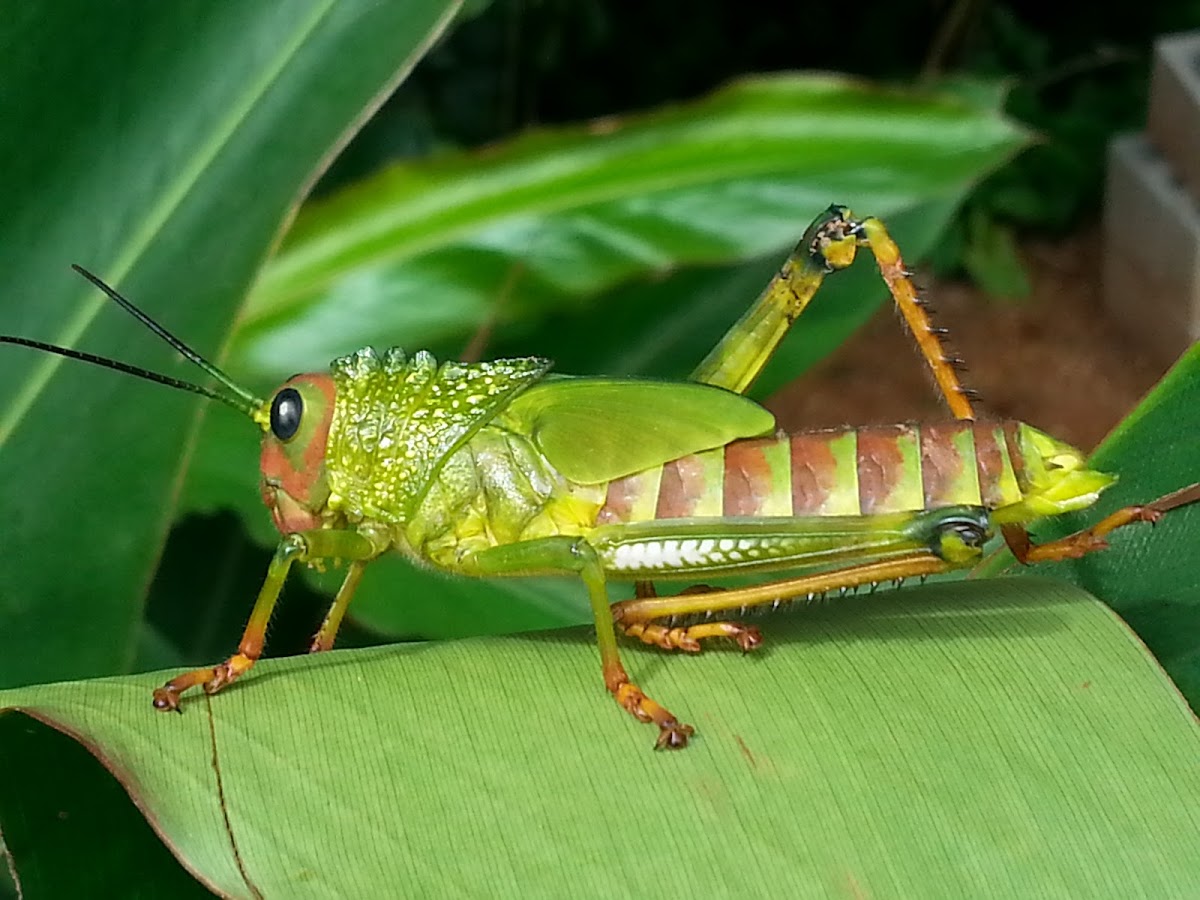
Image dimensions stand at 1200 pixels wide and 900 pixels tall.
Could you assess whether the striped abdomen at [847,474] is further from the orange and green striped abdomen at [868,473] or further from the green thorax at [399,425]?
the green thorax at [399,425]

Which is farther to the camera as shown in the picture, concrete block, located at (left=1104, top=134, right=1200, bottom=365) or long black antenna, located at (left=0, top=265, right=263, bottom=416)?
concrete block, located at (left=1104, top=134, right=1200, bottom=365)

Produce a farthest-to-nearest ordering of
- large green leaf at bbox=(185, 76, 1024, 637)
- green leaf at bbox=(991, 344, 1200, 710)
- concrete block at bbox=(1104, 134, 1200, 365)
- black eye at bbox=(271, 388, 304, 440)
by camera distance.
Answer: concrete block at bbox=(1104, 134, 1200, 365)
large green leaf at bbox=(185, 76, 1024, 637)
black eye at bbox=(271, 388, 304, 440)
green leaf at bbox=(991, 344, 1200, 710)

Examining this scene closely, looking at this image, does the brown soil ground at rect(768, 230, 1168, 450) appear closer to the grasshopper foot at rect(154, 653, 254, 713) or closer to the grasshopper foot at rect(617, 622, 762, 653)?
the grasshopper foot at rect(617, 622, 762, 653)

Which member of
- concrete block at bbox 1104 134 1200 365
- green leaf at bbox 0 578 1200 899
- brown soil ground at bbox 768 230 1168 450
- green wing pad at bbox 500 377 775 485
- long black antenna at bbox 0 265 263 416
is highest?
long black antenna at bbox 0 265 263 416

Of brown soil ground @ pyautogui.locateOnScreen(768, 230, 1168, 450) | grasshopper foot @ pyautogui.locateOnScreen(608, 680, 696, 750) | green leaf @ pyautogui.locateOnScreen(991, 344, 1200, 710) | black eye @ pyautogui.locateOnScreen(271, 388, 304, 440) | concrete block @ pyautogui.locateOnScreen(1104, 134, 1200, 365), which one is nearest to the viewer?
grasshopper foot @ pyautogui.locateOnScreen(608, 680, 696, 750)

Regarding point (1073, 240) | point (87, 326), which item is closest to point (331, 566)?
point (87, 326)

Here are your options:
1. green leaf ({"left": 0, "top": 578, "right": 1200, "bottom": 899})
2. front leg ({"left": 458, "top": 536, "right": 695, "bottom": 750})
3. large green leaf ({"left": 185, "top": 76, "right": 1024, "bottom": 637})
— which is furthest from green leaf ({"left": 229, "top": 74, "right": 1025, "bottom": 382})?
green leaf ({"left": 0, "top": 578, "right": 1200, "bottom": 899})
